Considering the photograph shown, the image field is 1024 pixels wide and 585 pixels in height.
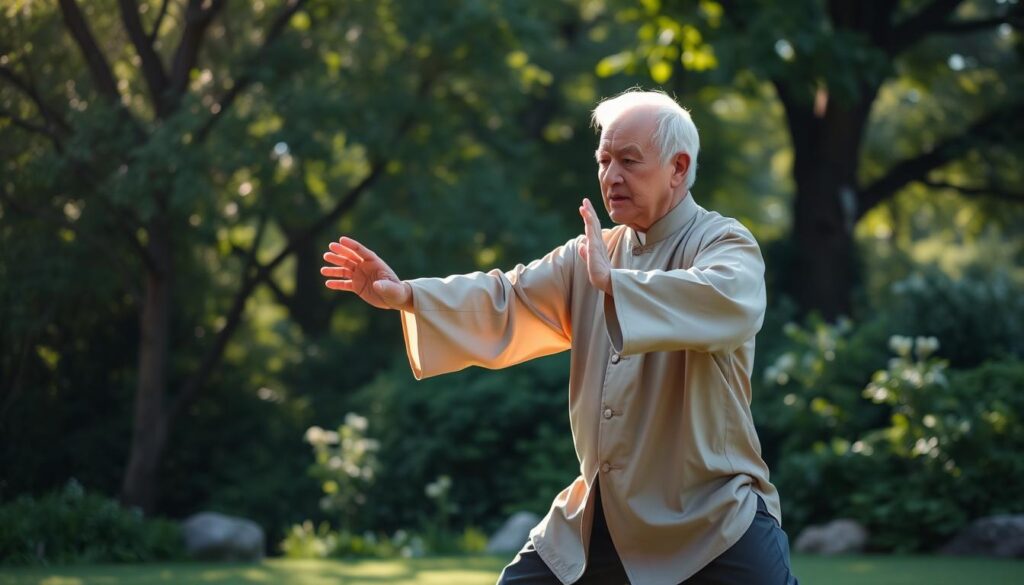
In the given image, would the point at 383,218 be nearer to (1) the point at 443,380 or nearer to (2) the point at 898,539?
(1) the point at 443,380

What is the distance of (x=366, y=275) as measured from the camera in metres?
3.58

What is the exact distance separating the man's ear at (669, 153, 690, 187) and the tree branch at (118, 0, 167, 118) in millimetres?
8801

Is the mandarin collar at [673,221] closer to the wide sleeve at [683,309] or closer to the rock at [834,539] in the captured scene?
the wide sleeve at [683,309]

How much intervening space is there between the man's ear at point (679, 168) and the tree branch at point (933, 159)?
1262cm

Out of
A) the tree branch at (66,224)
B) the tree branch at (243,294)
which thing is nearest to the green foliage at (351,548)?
the tree branch at (243,294)

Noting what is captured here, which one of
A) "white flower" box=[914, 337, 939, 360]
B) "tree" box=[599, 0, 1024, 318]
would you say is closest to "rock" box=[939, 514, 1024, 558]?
"white flower" box=[914, 337, 939, 360]

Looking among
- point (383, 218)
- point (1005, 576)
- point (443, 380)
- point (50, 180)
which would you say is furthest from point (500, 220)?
point (1005, 576)

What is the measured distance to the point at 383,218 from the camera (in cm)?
1490

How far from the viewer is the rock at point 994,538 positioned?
8562mm

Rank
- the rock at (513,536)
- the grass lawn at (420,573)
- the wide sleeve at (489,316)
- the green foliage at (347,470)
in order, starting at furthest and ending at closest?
the green foliage at (347,470), the rock at (513,536), the grass lawn at (420,573), the wide sleeve at (489,316)

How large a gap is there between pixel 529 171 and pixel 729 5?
480cm

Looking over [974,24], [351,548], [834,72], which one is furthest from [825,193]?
[351,548]

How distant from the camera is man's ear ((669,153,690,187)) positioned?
3506 millimetres

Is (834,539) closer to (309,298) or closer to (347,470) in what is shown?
(347,470)
